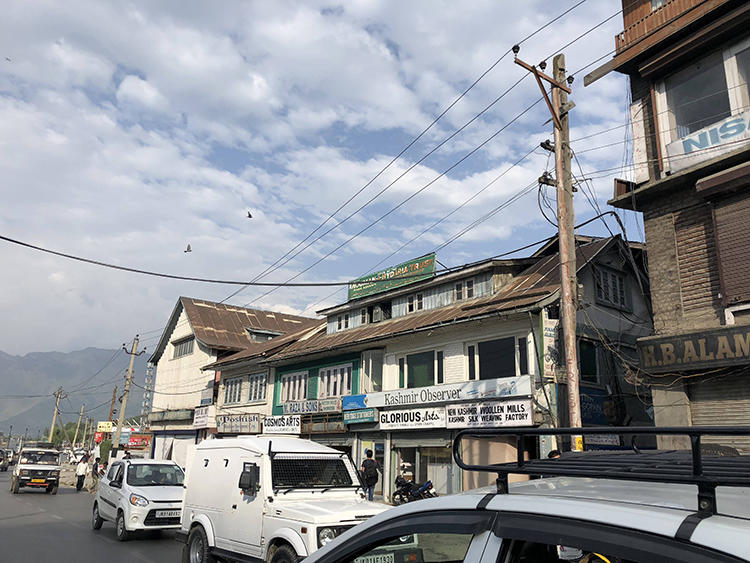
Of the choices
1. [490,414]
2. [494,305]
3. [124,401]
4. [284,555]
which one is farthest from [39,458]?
[284,555]

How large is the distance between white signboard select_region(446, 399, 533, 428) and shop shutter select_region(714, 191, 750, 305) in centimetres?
677

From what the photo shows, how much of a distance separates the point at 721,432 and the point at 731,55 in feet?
44.1

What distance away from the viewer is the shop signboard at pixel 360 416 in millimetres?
22516

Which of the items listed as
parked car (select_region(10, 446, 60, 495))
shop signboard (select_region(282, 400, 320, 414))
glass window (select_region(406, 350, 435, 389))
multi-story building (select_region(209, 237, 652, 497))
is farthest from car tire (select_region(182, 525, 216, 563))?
parked car (select_region(10, 446, 60, 495))

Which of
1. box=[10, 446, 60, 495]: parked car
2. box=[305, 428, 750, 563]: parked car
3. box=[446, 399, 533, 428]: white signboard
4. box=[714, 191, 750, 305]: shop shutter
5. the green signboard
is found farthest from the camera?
box=[10, 446, 60, 495]: parked car

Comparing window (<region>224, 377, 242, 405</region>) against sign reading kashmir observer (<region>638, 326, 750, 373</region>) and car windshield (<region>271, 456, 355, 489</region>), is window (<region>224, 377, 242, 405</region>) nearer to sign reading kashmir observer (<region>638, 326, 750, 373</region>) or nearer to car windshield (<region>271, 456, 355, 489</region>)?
sign reading kashmir observer (<region>638, 326, 750, 373</region>)

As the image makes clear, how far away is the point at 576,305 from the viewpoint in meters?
12.6

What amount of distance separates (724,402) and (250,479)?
9.41 meters

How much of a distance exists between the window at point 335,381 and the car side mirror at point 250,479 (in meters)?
16.6

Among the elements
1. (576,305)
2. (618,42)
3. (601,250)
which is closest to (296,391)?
(601,250)

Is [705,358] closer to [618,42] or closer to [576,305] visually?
[576,305]

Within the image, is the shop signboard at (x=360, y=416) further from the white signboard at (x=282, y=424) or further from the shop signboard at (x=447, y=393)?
the white signboard at (x=282, y=424)

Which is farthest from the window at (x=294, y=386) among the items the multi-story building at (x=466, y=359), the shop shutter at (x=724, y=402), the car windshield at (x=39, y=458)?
the shop shutter at (x=724, y=402)

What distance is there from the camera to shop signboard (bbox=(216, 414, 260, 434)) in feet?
100
